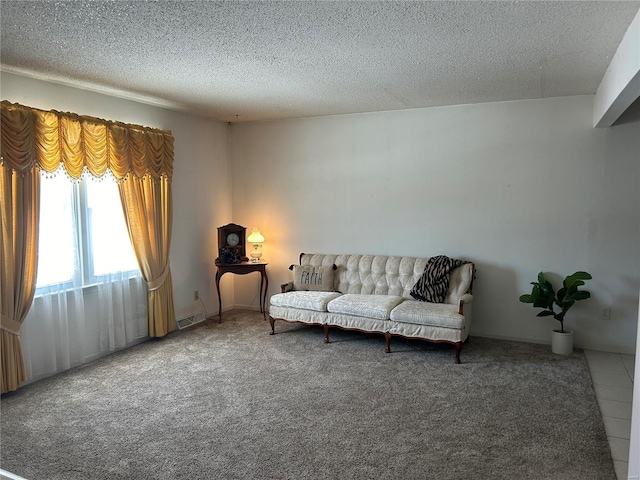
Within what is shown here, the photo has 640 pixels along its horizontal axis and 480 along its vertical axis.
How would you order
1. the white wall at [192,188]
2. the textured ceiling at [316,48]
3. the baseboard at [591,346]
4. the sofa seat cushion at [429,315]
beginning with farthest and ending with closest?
the white wall at [192,188], the baseboard at [591,346], the sofa seat cushion at [429,315], the textured ceiling at [316,48]

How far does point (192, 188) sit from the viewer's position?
564cm

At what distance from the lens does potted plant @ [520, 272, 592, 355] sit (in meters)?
4.40

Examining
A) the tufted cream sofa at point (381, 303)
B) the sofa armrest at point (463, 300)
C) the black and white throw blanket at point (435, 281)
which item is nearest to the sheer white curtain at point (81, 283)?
the tufted cream sofa at point (381, 303)

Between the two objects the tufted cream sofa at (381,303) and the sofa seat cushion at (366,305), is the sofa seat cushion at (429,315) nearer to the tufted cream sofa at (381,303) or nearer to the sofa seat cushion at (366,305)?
the tufted cream sofa at (381,303)

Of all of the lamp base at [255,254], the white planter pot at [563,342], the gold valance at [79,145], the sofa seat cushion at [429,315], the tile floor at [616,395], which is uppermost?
the gold valance at [79,145]

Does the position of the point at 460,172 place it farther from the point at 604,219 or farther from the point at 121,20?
the point at 121,20

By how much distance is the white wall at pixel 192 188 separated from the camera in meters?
4.86

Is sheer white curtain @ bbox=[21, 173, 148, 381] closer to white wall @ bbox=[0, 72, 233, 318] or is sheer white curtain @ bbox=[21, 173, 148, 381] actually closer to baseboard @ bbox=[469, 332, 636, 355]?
white wall @ bbox=[0, 72, 233, 318]

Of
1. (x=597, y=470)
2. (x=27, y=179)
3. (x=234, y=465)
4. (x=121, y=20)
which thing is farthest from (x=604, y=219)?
(x=27, y=179)

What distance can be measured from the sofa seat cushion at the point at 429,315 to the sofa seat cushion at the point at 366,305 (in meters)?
0.10

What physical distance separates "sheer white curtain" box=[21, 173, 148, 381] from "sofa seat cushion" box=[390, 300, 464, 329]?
2.71m

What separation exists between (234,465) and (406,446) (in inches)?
40.8

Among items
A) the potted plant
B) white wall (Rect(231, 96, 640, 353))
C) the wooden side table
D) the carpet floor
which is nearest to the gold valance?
the wooden side table

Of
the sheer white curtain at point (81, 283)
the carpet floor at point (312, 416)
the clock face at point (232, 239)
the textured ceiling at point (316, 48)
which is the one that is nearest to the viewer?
the textured ceiling at point (316, 48)
